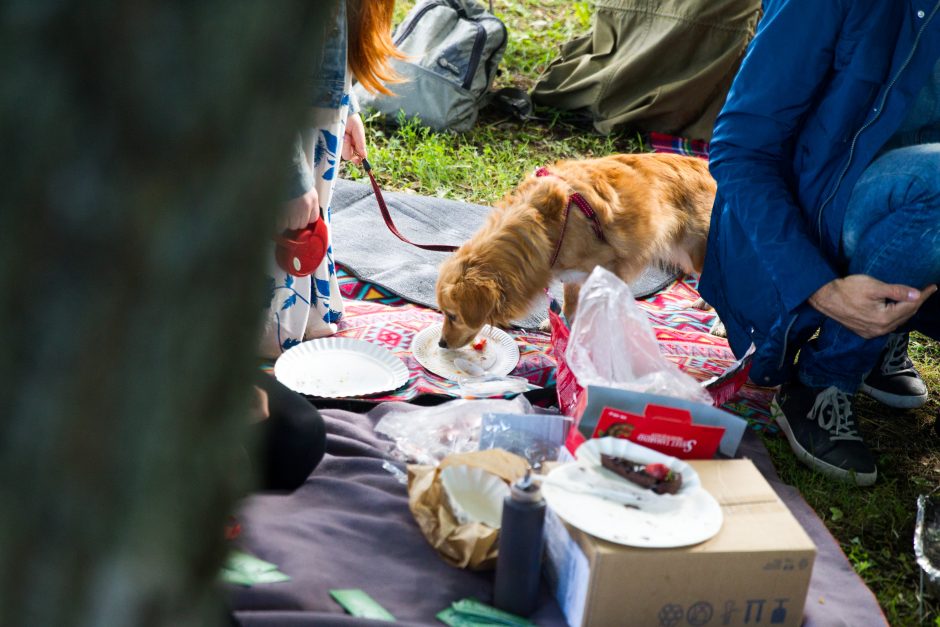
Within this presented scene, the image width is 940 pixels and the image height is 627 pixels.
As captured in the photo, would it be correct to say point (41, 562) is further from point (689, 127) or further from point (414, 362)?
point (689, 127)

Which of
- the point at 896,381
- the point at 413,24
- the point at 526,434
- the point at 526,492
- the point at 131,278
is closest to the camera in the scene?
the point at 131,278

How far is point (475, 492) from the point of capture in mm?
2031

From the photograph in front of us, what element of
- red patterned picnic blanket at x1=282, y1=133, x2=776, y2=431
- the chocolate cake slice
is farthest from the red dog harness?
the chocolate cake slice

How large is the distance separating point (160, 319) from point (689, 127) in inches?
218

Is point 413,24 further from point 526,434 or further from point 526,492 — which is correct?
point 526,492

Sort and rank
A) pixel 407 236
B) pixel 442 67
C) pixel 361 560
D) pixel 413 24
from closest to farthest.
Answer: pixel 361 560
pixel 407 236
pixel 442 67
pixel 413 24

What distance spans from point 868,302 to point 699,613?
1271 millimetres

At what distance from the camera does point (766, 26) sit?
2689 millimetres

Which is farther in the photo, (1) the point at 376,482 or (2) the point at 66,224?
(1) the point at 376,482

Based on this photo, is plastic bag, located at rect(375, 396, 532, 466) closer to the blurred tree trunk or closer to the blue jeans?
the blue jeans

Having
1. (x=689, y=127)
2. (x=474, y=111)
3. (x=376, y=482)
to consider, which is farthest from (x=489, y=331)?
(x=689, y=127)

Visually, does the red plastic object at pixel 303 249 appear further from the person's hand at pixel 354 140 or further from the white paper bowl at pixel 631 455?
the white paper bowl at pixel 631 455

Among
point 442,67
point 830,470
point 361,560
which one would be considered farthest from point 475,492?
point 442,67

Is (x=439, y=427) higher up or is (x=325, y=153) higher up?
(x=325, y=153)
